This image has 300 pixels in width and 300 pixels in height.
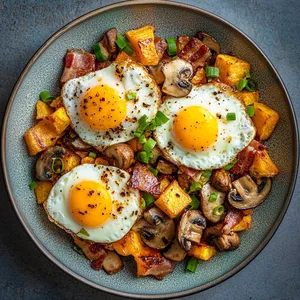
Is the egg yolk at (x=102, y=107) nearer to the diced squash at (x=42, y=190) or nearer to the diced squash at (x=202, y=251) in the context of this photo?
the diced squash at (x=42, y=190)

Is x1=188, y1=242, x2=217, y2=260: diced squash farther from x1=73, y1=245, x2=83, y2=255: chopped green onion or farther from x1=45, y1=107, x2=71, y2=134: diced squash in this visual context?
x1=45, y1=107, x2=71, y2=134: diced squash

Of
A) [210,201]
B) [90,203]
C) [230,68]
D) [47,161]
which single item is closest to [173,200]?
[210,201]

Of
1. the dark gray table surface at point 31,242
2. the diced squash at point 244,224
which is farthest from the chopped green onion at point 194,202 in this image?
the dark gray table surface at point 31,242

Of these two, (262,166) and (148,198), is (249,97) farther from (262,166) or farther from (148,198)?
(148,198)

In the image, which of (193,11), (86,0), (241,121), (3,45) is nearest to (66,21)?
(86,0)

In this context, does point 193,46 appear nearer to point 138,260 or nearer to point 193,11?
point 193,11
